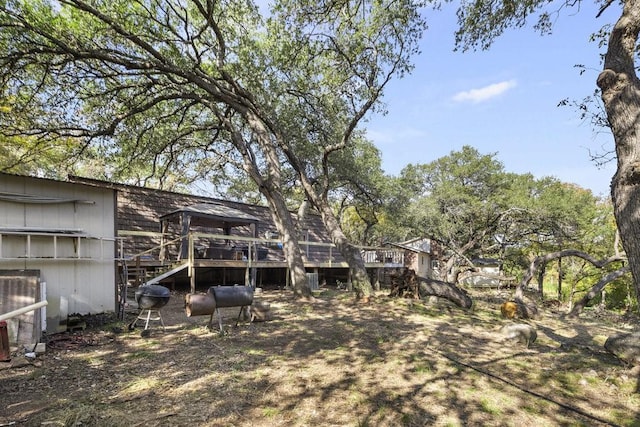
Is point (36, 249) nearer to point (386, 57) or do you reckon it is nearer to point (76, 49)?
point (76, 49)

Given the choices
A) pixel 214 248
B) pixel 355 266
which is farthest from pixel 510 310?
pixel 214 248

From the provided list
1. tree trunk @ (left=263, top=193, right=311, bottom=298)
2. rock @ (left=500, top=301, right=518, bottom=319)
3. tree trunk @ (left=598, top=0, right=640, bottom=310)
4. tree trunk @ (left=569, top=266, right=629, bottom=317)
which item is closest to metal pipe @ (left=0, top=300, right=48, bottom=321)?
tree trunk @ (left=598, top=0, right=640, bottom=310)

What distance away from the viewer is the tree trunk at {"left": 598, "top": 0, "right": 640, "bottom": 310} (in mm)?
3533

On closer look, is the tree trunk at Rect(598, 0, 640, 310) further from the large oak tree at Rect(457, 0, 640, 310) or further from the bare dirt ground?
the bare dirt ground

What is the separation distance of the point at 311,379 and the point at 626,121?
4.80 metres

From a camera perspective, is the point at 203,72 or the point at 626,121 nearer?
the point at 626,121

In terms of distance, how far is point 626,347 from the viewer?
5480 millimetres

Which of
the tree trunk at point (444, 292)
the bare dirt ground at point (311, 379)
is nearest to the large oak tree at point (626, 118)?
the bare dirt ground at point (311, 379)

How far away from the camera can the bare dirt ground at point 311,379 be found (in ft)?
11.0

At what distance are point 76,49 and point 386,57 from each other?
27.4ft

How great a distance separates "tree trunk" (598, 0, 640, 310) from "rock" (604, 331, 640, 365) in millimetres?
2545

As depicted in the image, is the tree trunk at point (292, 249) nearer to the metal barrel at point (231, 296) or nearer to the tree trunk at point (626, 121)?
the metal barrel at point (231, 296)

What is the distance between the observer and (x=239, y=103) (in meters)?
10.0

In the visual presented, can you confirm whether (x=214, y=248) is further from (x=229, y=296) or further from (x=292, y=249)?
(x=229, y=296)
